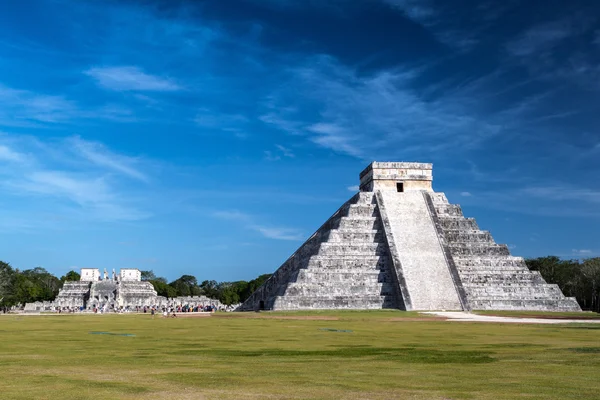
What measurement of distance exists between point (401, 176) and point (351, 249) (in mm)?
9362

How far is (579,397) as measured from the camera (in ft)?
21.6

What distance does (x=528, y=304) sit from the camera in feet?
121

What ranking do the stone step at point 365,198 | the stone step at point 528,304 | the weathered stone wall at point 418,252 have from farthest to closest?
the stone step at point 365,198 < the stone step at point 528,304 < the weathered stone wall at point 418,252

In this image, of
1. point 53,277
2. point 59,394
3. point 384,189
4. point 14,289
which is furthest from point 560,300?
point 53,277

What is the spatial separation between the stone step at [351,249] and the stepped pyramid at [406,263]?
67mm

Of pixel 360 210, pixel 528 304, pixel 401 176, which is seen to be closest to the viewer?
pixel 528 304

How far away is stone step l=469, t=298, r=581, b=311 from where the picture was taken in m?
36.8

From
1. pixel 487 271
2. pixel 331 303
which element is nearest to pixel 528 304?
pixel 487 271

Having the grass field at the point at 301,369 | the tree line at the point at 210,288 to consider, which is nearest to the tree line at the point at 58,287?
the tree line at the point at 210,288

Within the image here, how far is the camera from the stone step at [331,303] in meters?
36.4

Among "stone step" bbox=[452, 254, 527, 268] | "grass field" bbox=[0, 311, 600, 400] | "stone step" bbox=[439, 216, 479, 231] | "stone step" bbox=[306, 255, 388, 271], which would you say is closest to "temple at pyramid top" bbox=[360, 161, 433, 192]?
"stone step" bbox=[439, 216, 479, 231]

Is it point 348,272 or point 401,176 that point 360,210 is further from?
point 348,272

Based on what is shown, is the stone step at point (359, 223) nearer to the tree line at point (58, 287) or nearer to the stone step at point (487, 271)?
the stone step at point (487, 271)

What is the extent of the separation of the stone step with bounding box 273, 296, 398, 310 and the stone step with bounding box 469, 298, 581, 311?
18.5ft
